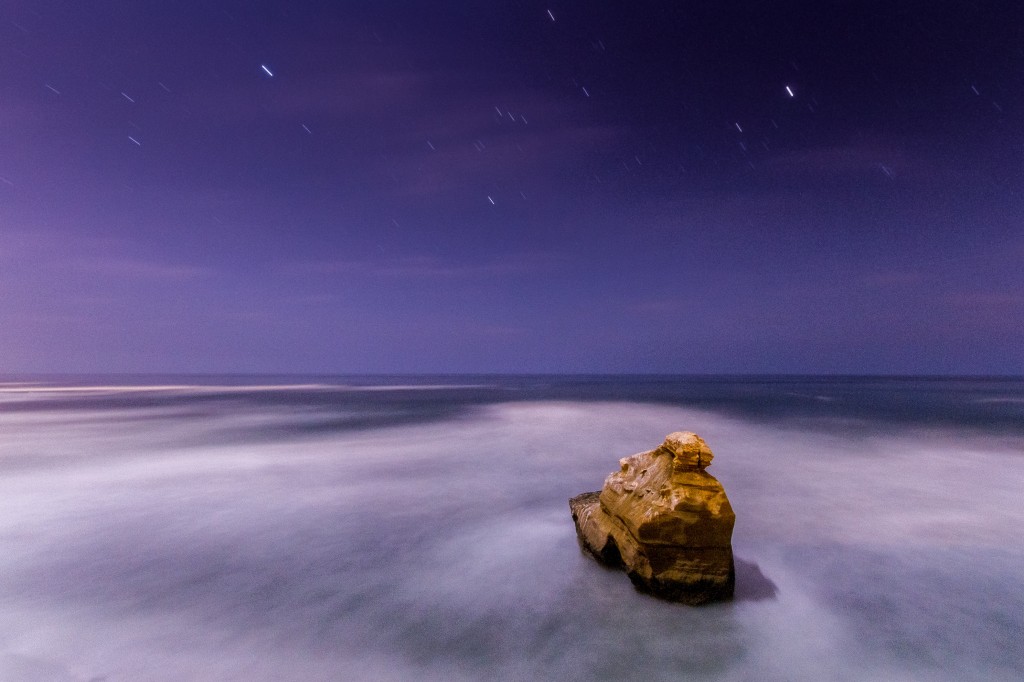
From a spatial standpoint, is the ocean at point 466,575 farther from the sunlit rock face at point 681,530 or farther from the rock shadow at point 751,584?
the sunlit rock face at point 681,530

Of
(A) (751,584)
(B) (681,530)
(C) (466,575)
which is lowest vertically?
(C) (466,575)

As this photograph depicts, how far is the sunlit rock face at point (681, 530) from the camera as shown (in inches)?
185

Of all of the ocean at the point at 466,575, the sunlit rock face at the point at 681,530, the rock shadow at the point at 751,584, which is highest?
the sunlit rock face at the point at 681,530

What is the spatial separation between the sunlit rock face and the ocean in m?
0.21

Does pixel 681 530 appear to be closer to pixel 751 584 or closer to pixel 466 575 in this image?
pixel 751 584

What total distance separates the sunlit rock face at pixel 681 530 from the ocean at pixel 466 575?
21 centimetres

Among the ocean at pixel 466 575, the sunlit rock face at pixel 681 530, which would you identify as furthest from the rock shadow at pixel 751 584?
the sunlit rock face at pixel 681 530

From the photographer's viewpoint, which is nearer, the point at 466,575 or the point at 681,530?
the point at 681,530

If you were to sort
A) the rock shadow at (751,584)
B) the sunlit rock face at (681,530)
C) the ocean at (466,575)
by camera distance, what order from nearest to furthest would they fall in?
the ocean at (466,575), the sunlit rock face at (681,530), the rock shadow at (751,584)

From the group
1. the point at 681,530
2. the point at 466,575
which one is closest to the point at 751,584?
the point at 681,530

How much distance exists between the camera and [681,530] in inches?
185

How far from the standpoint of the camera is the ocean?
417 centimetres

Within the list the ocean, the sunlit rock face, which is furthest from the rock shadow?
the sunlit rock face

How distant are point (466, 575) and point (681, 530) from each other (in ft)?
8.80
